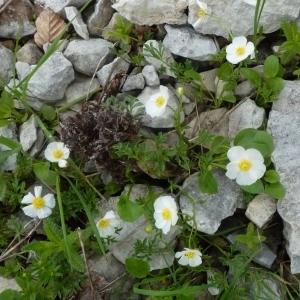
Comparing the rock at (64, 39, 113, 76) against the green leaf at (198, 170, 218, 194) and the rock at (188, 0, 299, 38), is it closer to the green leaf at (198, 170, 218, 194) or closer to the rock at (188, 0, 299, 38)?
the rock at (188, 0, 299, 38)

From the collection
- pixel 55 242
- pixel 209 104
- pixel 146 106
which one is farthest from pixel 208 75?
pixel 55 242

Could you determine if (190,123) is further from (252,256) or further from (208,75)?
(252,256)

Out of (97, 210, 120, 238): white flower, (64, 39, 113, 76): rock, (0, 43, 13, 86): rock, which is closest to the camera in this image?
(97, 210, 120, 238): white flower

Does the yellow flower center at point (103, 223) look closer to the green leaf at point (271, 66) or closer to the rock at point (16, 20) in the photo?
the green leaf at point (271, 66)

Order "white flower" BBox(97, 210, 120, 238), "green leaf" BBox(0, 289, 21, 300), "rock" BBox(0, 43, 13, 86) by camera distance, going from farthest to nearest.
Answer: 1. "rock" BBox(0, 43, 13, 86)
2. "white flower" BBox(97, 210, 120, 238)
3. "green leaf" BBox(0, 289, 21, 300)

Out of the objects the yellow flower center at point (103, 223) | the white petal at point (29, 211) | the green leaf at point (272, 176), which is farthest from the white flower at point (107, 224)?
the green leaf at point (272, 176)

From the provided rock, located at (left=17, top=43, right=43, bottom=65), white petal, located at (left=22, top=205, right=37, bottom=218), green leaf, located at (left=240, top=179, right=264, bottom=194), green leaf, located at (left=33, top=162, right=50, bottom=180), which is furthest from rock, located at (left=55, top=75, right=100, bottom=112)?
green leaf, located at (left=240, top=179, right=264, bottom=194)
